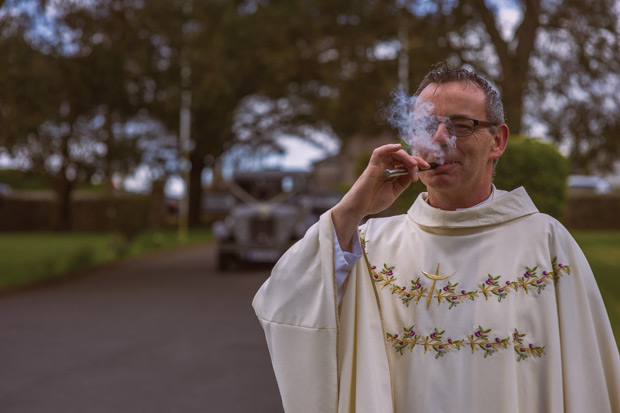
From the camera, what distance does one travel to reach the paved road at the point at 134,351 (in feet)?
19.5

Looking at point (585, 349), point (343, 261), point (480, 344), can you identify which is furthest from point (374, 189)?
point (585, 349)

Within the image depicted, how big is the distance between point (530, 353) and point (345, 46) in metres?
17.7

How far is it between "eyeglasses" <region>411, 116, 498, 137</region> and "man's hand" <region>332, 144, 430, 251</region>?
0.12m

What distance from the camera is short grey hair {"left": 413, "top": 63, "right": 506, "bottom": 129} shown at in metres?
2.22

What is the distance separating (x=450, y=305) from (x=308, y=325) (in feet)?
1.32

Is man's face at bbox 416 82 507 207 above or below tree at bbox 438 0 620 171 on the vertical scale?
below

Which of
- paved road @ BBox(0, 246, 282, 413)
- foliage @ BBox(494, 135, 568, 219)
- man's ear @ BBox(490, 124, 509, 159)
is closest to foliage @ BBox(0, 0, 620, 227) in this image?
foliage @ BBox(494, 135, 568, 219)

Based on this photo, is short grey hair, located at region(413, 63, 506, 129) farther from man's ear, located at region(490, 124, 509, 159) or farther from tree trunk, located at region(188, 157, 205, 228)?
tree trunk, located at region(188, 157, 205, 228)

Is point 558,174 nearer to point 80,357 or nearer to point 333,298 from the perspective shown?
point 80,357

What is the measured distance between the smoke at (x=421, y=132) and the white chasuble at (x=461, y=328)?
183mm

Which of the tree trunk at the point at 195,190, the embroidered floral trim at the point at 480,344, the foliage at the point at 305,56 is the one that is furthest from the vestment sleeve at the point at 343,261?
the tree trunk at the point at 195,190

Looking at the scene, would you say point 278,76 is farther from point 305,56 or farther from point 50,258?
point 50,258

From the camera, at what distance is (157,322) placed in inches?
381

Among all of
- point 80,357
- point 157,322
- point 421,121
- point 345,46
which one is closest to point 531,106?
point 345,46
